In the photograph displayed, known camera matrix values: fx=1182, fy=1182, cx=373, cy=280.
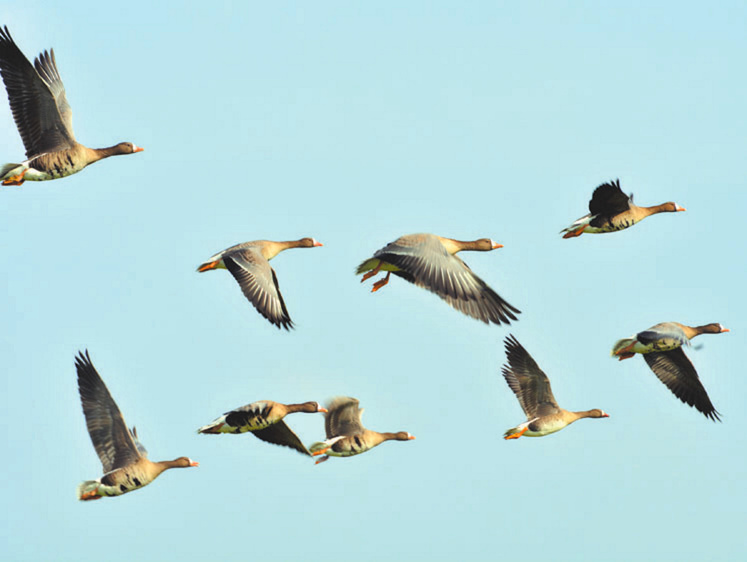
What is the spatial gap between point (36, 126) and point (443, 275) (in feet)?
29.7

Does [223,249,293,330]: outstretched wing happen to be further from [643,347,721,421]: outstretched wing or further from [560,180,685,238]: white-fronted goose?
[643,347,721,421]: outstretched wing

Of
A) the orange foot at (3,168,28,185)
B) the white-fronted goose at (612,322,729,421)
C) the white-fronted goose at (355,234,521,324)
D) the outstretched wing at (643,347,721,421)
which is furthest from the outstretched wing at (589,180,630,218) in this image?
the orange foot at (3,168,28,185)

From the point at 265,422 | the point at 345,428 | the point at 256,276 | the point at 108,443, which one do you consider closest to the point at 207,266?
the point at 256,276

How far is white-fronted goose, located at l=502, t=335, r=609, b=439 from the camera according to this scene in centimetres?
2483

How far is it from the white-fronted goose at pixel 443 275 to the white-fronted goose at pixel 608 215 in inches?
230

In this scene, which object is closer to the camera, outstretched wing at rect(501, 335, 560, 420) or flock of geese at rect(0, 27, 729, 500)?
flock of geese at rect(0, 27, 729, 500)

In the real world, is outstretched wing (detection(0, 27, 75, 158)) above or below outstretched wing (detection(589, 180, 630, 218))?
above

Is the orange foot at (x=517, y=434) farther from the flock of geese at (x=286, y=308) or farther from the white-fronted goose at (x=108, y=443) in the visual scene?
the white-fronted goose at (x=108, y=443)

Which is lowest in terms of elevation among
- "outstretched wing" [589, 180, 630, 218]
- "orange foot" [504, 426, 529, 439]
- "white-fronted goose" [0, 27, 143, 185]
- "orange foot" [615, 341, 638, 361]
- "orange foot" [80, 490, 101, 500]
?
"orange foot" [504, 426, 529, 439]

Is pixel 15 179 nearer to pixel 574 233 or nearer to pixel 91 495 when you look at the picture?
pixel 91 495

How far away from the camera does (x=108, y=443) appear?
21000 millimetres

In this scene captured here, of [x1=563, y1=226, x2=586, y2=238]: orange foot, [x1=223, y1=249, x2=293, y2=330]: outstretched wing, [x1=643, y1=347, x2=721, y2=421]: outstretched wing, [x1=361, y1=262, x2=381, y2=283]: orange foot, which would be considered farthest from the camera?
[x1=643, y1=347, x2=721, y2=421]: outstretched wing

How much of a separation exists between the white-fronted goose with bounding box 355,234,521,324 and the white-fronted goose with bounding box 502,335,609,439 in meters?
6.24

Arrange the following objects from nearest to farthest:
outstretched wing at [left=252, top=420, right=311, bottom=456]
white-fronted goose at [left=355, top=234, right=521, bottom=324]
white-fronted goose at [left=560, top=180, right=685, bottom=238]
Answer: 1. white-fronted goose at [left=355, top=234, right=521, bottom=324]
2. outstretched wing at [left=252, top=420, right=311, bottom=456]
3. white-fronted goose at [left=560, top=180, right=685, bottom=238]
